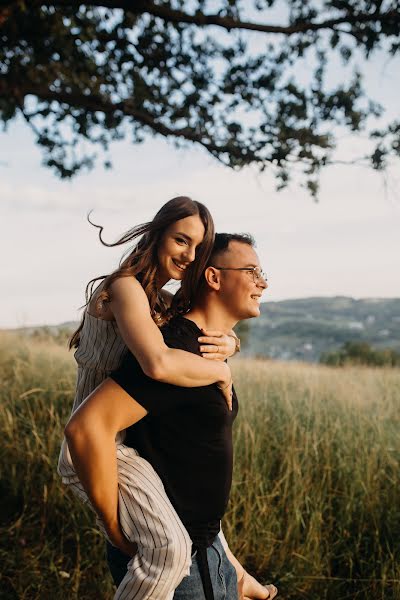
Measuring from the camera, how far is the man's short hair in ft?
8.57

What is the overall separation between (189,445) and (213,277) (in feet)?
2.11

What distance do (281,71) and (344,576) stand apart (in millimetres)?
4324

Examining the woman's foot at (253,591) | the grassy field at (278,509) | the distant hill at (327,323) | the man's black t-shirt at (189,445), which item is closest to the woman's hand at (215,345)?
the man's black t-shirt at (189,445)

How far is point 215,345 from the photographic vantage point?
2436mm

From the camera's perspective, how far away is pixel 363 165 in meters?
5.88

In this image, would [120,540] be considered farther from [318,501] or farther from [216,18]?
[216,18]

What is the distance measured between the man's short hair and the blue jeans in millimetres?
1039

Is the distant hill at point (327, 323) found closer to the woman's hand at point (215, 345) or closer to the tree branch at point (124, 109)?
the tree branch at point (124, 109)

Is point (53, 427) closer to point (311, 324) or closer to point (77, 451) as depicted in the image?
point (77, 451)

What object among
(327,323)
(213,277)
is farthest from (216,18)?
(327,323)

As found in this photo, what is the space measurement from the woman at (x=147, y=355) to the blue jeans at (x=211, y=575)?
112 mm

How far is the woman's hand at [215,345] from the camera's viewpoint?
2.39 metres

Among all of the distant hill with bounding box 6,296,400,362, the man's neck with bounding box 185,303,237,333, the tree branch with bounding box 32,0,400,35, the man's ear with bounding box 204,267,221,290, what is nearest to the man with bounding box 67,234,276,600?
the man's neck with bounding box 185,303,237,333

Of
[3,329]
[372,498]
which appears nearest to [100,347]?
[372,498]
